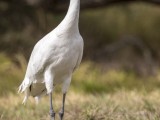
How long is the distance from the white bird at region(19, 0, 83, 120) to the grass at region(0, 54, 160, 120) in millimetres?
545

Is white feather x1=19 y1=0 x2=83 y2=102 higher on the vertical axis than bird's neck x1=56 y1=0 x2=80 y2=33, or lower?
lower

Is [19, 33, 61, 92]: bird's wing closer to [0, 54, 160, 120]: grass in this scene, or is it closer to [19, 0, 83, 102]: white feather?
[19, 0, 83, 102]: white feather

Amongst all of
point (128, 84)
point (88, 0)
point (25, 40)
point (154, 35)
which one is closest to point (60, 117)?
point (128, 84)

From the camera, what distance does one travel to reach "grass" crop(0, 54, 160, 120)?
264 inches

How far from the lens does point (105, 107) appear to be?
7.03 metres

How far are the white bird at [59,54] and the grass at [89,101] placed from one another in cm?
55

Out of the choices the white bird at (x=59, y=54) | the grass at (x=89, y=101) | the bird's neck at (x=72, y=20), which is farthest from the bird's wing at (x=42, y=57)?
the grass at (x=89, y=101)

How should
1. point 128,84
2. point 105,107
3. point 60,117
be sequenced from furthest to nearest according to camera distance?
point 128,84 < point 105,107 < point 60,117

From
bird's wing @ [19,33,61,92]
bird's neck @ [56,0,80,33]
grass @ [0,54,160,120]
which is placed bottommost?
grass @ [0,54,160,120]

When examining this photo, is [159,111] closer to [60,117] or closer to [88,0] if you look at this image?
[60,117]

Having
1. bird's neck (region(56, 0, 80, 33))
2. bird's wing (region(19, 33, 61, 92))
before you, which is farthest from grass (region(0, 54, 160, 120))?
bird's neck (region(56, 0, 80, 33))

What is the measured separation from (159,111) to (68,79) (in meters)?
1.13

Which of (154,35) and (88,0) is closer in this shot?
(88,0)

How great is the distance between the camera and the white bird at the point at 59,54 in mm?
6082
